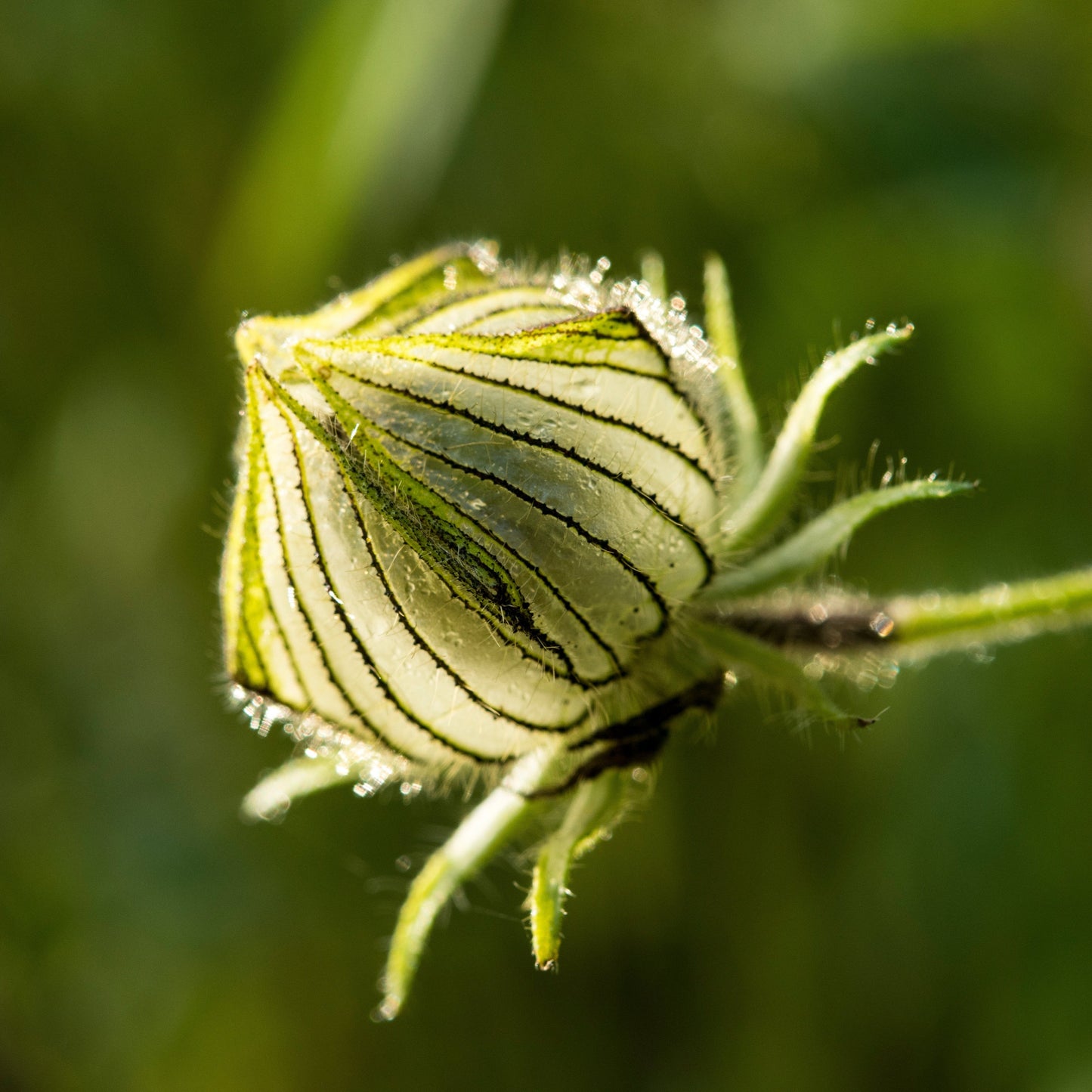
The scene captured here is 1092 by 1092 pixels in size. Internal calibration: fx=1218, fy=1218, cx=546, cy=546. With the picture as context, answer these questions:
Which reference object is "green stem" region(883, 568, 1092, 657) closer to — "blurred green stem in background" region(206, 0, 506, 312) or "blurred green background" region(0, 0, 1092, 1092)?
"blurred green background" region(0, 0, 1092, 1092)

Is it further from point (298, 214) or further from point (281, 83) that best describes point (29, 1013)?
point (281, 83)

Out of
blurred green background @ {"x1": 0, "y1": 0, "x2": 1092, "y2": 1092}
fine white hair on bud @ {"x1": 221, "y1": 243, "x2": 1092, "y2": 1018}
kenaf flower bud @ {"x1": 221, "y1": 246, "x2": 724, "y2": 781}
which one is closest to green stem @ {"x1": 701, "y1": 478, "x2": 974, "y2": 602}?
fine white hair on bud @ {"x1": 221, "y1": 243, "x2": 1092, "y2": 1018}

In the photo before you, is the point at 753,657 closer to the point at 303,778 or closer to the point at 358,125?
the point at 303,778

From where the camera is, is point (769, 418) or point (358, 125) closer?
point (358, 125)

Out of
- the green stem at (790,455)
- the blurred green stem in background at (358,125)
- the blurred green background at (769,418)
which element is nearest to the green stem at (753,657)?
the green stem at (790,455)

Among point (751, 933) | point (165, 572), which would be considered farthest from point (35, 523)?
point (751, 933)

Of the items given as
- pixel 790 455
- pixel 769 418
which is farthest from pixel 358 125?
pixel 790 455
